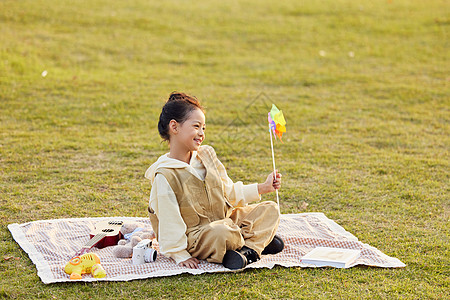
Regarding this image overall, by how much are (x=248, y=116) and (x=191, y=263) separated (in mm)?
5371

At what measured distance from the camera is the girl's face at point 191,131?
4.44m

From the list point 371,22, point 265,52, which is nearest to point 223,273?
point 265,52

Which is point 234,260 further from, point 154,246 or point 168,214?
point 154,246

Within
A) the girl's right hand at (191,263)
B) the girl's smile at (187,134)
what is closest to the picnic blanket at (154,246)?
the girl's right hand at (191,263)

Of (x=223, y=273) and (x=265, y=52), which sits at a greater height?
(x=265, y=52)

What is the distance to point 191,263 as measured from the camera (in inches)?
172

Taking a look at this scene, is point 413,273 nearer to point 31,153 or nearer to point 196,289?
point 196,289

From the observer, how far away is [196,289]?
4.05 m

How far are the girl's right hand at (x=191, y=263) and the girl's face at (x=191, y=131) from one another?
858 millimetres

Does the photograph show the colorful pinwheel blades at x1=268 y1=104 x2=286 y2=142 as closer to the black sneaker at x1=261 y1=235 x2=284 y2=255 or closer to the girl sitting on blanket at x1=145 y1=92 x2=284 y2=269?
the girl sitting on blanket at x1=145 y1=92 x2=284 y2=269

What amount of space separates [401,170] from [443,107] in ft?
12.1

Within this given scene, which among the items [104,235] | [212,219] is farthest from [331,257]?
[104,235]

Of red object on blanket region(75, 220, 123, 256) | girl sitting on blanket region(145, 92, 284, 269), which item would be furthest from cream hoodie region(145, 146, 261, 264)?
red object on blanket region(75, 220, 123, 256)

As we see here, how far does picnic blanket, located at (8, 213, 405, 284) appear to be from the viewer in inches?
169
